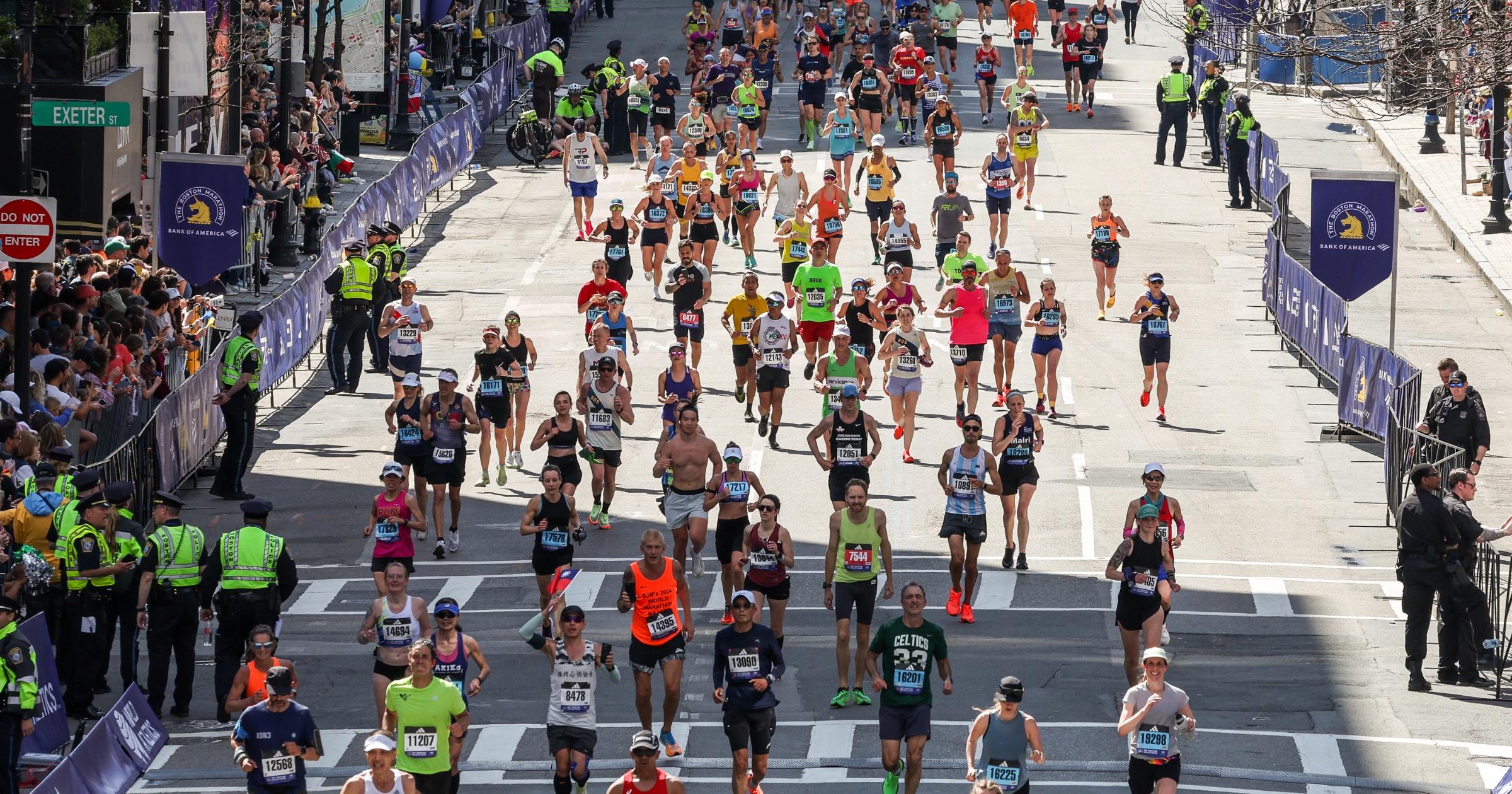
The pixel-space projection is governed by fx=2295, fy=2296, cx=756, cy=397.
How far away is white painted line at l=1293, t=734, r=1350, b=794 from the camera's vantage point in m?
16.5

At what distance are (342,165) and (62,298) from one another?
55.6 feet

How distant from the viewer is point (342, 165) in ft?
133

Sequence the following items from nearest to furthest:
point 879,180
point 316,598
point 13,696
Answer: point 13,696 < point 316,598 < point 879,180

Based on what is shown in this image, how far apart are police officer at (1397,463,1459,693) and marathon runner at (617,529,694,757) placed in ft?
19.7

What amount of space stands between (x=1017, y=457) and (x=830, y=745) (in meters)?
5.07

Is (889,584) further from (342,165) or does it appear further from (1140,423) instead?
(342,165)

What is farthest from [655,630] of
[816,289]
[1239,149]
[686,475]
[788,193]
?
[1239,149]

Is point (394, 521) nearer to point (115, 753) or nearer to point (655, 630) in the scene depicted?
point (655, 630)

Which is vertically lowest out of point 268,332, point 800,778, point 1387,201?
point 800,778

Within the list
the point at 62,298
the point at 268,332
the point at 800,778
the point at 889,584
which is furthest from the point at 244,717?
the point at 268,332

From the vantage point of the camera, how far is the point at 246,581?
58.4 feet

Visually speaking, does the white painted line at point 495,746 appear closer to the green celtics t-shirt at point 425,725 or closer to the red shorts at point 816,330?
the green celtics t-shirt at point 425,725

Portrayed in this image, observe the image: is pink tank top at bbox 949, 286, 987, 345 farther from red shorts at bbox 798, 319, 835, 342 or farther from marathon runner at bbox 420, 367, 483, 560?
marathon runner at bbox 420, 367, 483, 560

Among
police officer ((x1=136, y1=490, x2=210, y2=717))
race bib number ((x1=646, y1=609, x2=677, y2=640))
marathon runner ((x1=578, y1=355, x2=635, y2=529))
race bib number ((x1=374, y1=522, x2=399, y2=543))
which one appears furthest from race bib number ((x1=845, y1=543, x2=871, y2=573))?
police officer ((x1=136, y1=490, x2=210, y2=717))
